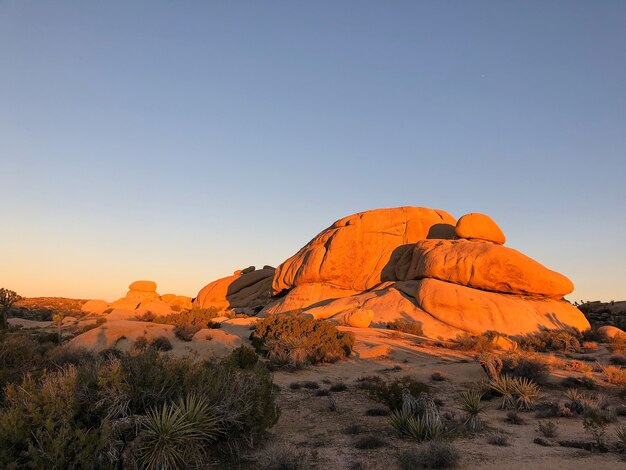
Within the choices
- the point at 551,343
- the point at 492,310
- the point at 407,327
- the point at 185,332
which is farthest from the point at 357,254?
the point at 185,332

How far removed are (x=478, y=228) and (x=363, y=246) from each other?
9.71m

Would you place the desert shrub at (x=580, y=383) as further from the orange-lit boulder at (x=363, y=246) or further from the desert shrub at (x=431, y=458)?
the orange-lit boulder at (x=363, y=246)

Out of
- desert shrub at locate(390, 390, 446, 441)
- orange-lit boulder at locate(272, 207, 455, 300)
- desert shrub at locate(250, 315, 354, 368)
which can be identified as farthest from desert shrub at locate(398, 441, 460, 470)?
orange-lit boulder at locate(272, 207, 455, 300)

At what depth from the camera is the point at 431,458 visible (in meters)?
6.63

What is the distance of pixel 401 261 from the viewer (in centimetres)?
3556

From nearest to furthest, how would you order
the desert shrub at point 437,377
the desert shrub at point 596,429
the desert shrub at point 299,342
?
the desert shrub at point 596,429 → the desert shrub at point 437,377 → the desert shrub at point 299,342

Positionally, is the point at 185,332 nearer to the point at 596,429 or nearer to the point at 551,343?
the point at 596,429

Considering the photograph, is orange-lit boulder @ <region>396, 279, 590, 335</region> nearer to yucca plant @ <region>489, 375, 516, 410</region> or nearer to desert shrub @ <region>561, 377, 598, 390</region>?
desert shrub @ <region>561, 377, 598, 390</region>

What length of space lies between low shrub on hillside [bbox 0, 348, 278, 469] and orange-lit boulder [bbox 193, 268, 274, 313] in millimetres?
40169

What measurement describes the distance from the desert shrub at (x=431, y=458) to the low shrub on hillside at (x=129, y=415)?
2.49 metres

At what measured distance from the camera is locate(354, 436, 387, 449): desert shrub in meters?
7.69

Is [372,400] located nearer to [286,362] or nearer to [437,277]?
[286,362]

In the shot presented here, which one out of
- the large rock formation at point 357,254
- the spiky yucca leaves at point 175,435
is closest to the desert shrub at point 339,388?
the spiky yucca leaves at point 175,435

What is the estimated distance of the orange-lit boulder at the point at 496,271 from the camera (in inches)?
1115
